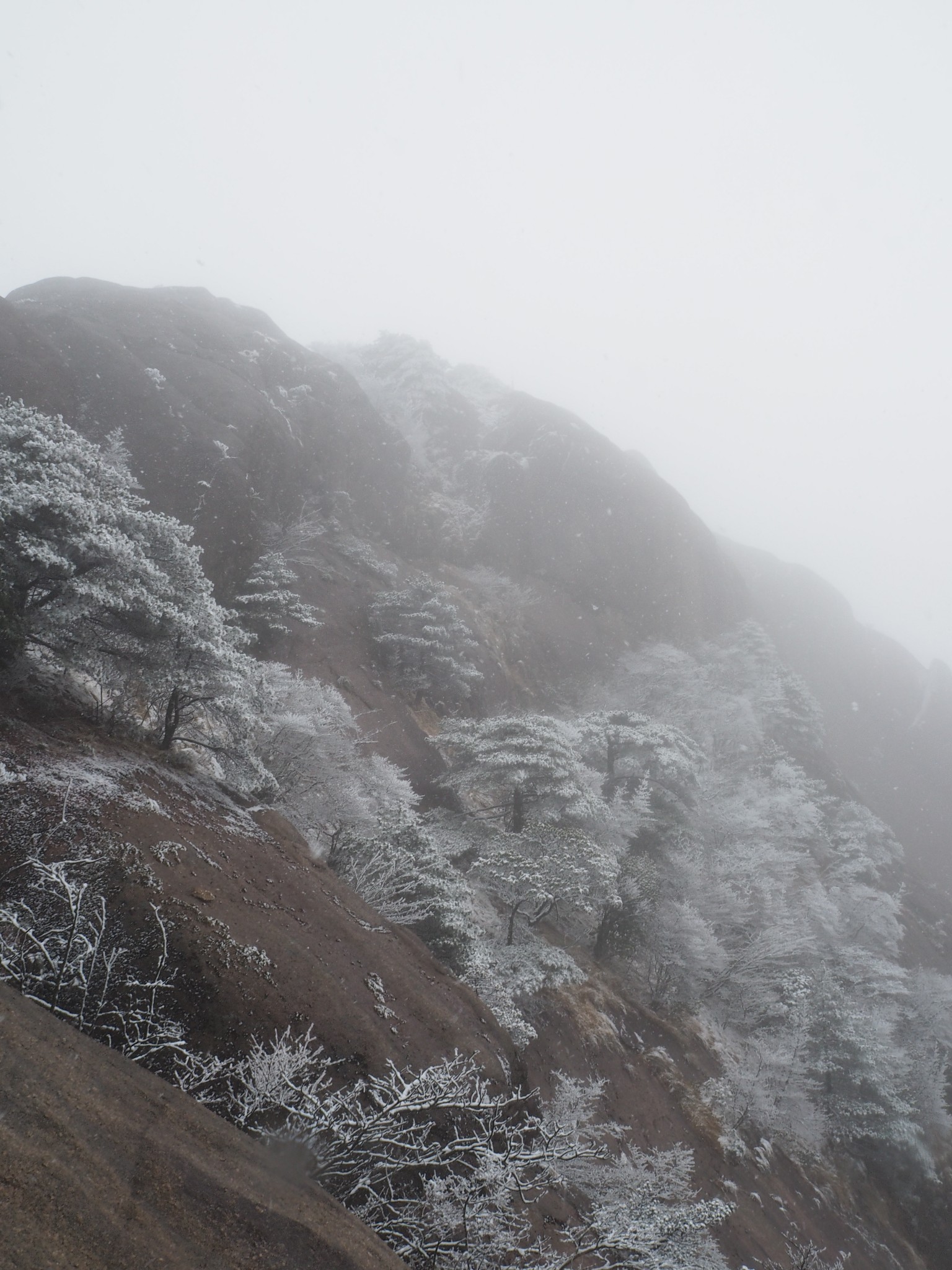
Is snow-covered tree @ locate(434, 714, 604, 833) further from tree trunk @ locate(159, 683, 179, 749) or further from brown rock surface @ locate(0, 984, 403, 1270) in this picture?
brown rock surface @ locate(0, 984, 403, 1270)

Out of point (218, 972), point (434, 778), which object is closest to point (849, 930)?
point (434, 778)

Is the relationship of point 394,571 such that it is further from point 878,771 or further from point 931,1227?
point 878,771

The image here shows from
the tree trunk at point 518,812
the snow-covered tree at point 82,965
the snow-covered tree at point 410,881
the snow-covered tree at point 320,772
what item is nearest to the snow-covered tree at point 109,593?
the snow-covered tree at point 320,772

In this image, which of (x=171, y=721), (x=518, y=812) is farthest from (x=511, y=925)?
(x=171, y=721)

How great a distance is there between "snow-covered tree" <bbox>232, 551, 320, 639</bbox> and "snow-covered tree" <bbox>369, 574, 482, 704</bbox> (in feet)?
12.0

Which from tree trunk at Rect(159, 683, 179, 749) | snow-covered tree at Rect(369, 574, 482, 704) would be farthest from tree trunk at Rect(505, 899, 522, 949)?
snow-covered tree at Rect(369, 574, 482, 704)

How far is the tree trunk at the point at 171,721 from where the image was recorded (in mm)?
11008

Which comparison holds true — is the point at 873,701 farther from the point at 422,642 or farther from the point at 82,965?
the point at 82,965

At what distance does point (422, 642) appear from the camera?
25609 mm

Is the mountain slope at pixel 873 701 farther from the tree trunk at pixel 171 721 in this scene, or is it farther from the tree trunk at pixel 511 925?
the tree trunk at pixel 171 721

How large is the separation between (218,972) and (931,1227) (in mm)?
25689

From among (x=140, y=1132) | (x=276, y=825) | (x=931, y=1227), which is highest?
(x=140, y=1132)

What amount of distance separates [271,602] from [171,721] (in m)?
12.1

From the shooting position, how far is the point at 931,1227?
17562 mm
